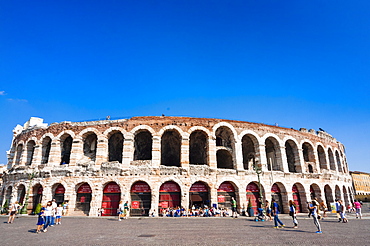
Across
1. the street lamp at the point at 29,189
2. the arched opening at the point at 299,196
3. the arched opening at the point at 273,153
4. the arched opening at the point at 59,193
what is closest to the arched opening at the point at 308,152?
the arched opening at the point at 299,196

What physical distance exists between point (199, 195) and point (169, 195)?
276 cm

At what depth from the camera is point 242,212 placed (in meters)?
18.8

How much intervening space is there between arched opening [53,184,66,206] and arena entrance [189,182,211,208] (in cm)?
1196

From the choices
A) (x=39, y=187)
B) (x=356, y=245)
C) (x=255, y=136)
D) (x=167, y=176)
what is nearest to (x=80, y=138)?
(x=39, y=187)

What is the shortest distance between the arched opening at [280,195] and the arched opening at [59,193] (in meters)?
20.4

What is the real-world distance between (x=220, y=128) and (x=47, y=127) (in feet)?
60.2

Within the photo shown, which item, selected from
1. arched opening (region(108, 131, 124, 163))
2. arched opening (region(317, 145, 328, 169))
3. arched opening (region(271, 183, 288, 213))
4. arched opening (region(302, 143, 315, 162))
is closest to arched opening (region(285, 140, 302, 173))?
arched opening (region(302, 143, 315, 162))

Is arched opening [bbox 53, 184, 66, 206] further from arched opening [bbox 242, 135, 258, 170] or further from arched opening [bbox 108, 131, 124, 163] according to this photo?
arched opening [bbox 242, 135, 258, 170]

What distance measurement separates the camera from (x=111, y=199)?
771 inches

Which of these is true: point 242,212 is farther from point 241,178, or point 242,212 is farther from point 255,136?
point 255,136

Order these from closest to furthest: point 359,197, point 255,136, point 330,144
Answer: point 255,136
point 330,144
point 359,197

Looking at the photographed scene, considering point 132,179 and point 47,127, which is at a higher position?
point 47,127

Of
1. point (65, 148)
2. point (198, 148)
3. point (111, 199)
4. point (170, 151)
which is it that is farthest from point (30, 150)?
point (198, 148)

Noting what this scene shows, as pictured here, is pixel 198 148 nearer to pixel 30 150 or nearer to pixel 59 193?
pixel 59 193
